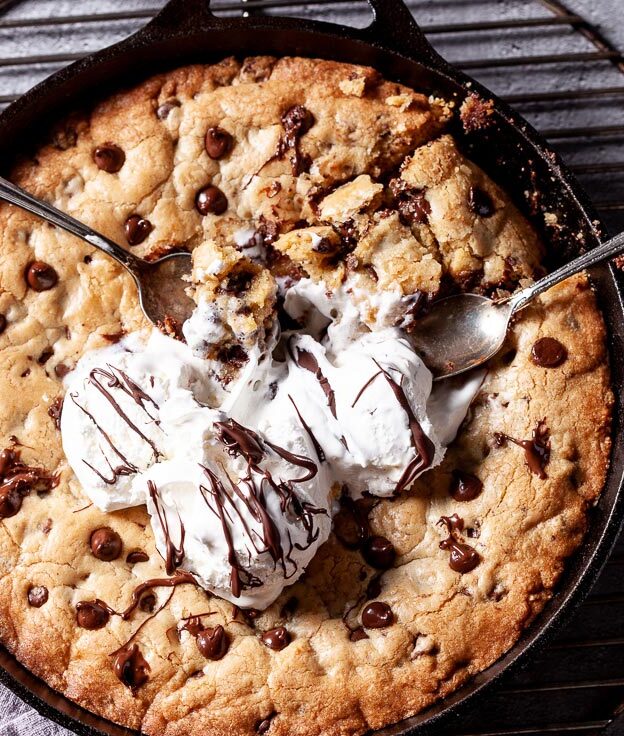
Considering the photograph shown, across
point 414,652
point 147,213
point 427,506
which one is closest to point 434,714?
point 414,652

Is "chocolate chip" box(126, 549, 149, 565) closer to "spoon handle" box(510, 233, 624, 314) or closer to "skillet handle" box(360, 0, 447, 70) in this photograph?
"spoon handle" box(510, 233, 624, 314)

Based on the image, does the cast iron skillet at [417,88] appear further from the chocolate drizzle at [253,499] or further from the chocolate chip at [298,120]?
the chocolate drizzle at [253,499]

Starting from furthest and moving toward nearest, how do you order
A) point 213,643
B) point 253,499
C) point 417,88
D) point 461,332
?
point 417,88, point 461,332, point 213,643, point 253,499

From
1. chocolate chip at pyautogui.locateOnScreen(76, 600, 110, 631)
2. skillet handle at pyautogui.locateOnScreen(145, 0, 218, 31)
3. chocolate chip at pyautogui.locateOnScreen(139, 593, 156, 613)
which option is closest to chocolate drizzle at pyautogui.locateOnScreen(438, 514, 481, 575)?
chocolate chip at pyautogui.locateOnScreen(139, 593, 156, 613)

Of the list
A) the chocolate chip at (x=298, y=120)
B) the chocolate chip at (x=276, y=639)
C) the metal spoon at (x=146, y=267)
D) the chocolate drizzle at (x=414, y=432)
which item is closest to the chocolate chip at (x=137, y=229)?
the metal spoon at (x=146, y=267)

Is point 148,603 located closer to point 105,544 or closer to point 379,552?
point 105,544

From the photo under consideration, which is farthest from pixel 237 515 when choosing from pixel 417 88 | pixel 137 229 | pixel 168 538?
pixel 417 88

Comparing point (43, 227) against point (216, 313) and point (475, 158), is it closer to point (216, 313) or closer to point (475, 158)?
point (216, 313)
